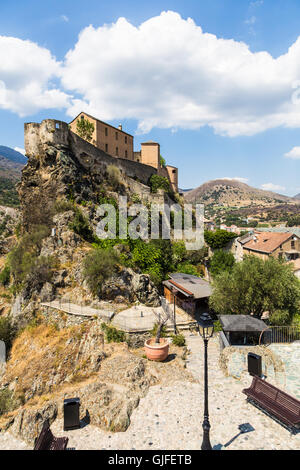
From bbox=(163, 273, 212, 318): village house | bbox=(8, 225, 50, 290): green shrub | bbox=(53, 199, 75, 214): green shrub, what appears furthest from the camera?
bbox=(53, 199, 75, 214): green shrub

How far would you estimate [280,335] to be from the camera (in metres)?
12.2

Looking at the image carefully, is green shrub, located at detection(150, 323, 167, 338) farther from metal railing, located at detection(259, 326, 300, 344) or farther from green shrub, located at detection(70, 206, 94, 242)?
green shrub, located at detection(70, 206, 94, 242)

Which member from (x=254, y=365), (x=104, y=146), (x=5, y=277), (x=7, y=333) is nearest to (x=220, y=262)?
(x=254, y=365)

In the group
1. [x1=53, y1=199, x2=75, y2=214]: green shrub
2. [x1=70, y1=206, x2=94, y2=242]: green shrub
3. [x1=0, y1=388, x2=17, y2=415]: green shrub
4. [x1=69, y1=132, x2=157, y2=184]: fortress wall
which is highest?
[x1=69, y1=132, x2=157, y2=184]: fortress wall

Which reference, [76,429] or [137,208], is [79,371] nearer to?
[76,429]

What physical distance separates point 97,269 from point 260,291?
998 centimetres

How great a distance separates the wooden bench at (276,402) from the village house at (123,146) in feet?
99.7

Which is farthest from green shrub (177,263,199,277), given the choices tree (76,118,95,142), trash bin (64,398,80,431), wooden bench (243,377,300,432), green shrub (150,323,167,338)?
tree (76,118,95,142)

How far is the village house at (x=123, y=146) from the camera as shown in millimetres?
32219

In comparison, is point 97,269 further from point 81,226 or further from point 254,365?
point 254,365

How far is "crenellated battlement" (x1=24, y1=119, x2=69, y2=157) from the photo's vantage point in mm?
24922

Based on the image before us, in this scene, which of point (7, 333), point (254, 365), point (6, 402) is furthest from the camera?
point (7, 333)

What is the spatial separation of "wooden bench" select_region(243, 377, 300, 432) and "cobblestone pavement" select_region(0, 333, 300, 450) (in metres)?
0.24
